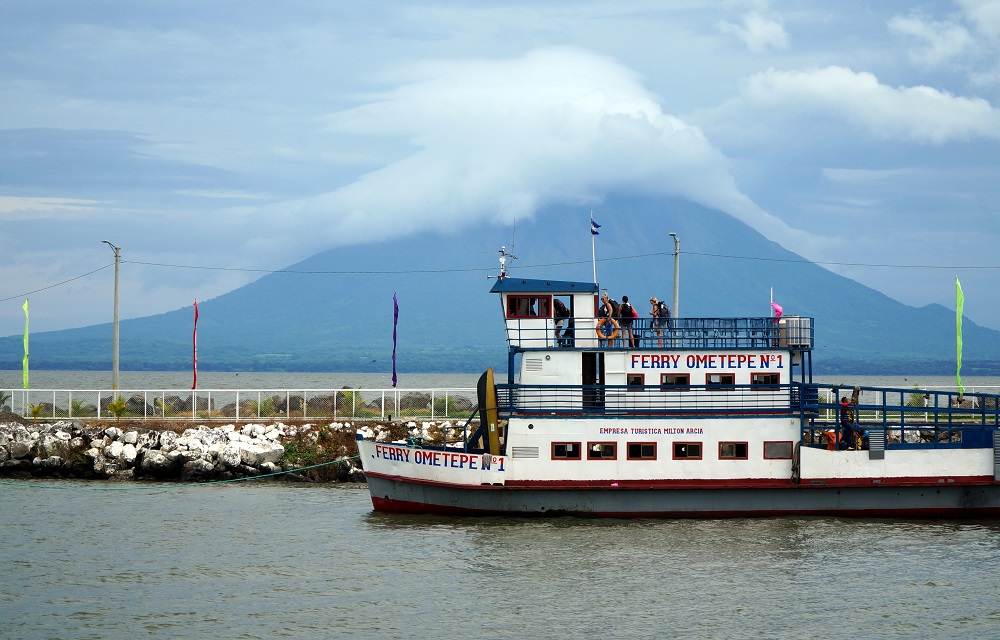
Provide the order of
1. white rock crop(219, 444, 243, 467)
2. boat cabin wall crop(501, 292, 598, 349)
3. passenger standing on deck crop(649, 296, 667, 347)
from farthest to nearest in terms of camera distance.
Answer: white rock crop(219, 444, 243, 467)
boat cabin wall crop(501, 292, 598, 349)
passenger standing on deck crop(649, 296, 667, 347)

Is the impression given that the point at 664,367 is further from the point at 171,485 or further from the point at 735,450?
the point at 171,485

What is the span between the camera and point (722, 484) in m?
33.7

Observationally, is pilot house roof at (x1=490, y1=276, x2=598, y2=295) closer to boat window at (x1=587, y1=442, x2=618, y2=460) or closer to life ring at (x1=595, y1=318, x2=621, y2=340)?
life ring at (x1=595, y1=318, x2=621, y2=340)

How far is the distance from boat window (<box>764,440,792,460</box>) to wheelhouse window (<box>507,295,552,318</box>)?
24.0 ft

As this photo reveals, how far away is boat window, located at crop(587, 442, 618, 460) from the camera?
3394 cm

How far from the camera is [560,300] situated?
119 feet

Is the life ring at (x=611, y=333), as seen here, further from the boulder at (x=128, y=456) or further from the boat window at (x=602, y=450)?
the boulder at (x=128, y=456)

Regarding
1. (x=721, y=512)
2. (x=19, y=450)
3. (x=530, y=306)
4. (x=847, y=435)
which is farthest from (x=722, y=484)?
(x=19, y=450)

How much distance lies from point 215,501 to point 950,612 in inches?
867

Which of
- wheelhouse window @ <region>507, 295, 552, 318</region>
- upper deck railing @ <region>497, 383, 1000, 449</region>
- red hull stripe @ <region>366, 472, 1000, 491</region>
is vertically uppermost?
wheelhouse window @ <region>507, 295, 552, 318</region>

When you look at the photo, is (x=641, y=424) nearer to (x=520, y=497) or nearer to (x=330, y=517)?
(x=520, y=497)

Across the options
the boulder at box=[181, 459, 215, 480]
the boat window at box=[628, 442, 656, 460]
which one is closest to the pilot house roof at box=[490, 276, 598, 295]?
the boat window at box=[628, 442, 656, 460]

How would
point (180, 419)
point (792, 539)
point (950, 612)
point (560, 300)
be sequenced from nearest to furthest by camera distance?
point (950, 612) → point (792, 539) → point (560, 300) → point (180, 419)

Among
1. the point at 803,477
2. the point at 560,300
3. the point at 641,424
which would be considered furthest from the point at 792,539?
the point at 560,300
